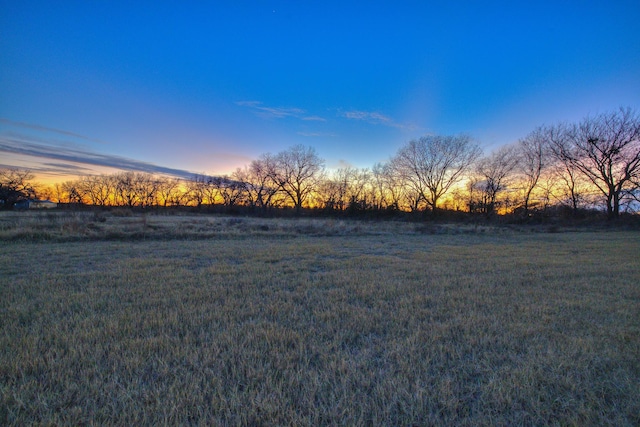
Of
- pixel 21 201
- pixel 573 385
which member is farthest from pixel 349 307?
pixel 21 201

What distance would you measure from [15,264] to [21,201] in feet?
222

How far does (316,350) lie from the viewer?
9.40ft

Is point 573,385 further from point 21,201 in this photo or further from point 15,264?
point 21,201

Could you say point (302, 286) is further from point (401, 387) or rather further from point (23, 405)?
point (23, 405)

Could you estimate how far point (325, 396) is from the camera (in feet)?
7.04

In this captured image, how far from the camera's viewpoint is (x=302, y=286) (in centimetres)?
544

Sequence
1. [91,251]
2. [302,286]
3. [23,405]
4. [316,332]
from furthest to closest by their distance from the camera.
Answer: [91,251]
[302,286]
[316,332]
[23,405]

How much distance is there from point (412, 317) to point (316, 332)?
4.86 feet

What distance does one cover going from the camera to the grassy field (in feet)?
Result: 6.56

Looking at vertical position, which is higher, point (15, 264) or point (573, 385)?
point (573, 385)

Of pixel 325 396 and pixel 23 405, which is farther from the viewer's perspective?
pixel 325 396

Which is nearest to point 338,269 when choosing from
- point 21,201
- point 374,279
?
point 374,279

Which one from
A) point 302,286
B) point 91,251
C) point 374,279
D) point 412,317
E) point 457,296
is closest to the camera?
point 412,317

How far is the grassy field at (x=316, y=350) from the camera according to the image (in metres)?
2.00
